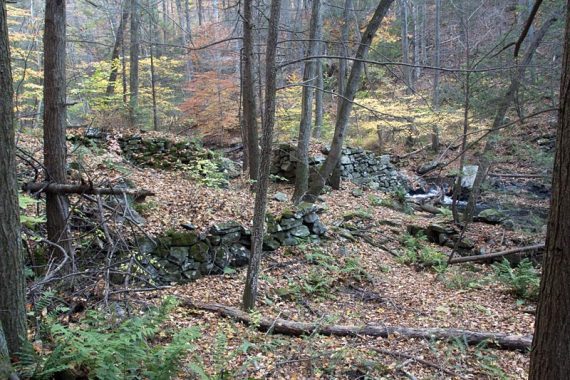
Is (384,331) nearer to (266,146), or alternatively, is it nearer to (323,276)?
(323,276)

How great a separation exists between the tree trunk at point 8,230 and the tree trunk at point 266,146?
283 cm

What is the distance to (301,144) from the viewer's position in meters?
10.6

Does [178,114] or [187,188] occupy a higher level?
[178,114]

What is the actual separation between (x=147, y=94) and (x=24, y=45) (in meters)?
8.82

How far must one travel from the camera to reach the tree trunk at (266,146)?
5.04 meters

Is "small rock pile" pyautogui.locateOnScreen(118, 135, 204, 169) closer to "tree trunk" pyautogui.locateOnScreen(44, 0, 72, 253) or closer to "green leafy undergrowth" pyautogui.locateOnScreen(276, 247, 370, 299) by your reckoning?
"green leafy undergrowth" pyautogui.locateOnScreen(276, 247, 370, 299)

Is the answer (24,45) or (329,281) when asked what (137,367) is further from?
(24,45)

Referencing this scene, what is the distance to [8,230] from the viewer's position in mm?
2910

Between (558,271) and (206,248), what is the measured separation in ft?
18.4

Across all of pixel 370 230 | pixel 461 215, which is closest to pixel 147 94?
pixel 370 230

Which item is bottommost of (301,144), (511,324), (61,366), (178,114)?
(511,324)

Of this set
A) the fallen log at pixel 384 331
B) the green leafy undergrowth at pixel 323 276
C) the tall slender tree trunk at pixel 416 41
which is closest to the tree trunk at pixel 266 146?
the fallen log at pixel 384 331

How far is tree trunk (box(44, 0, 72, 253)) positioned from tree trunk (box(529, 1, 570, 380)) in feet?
15.4

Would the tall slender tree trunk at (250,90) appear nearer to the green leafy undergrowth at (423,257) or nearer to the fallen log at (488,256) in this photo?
the green leafy undergrowth at (423,257)
